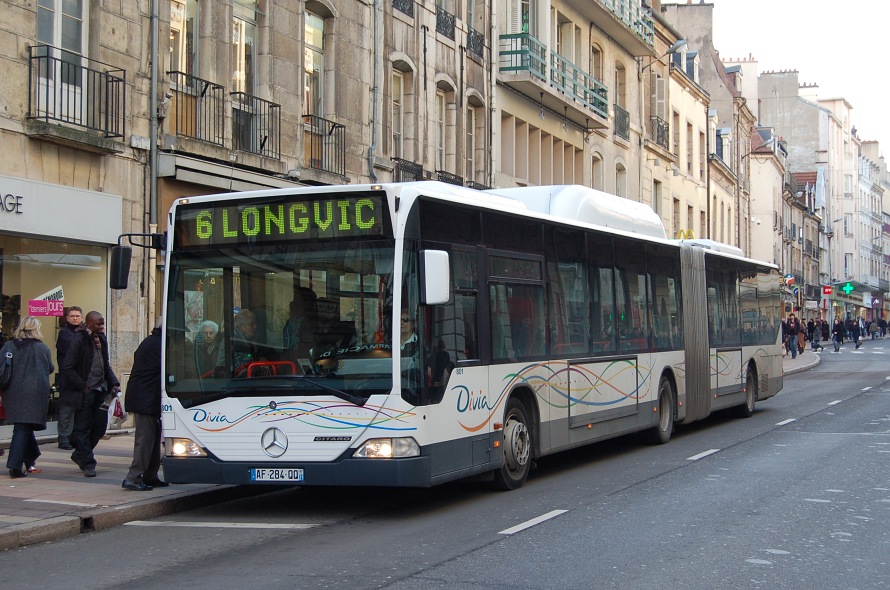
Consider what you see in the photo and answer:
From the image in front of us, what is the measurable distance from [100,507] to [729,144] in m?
54.8

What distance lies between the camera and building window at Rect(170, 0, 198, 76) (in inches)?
703

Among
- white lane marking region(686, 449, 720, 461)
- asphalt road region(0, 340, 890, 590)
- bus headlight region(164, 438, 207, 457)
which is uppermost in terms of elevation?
bus headlight region(164, 438, 207, 457)

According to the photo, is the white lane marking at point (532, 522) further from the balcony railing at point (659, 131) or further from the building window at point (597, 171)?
the balcony railing at point (659, 131)

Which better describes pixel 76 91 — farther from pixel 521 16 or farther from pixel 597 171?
pixel 597 171

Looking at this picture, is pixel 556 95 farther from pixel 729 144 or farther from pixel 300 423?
pixel 729 144

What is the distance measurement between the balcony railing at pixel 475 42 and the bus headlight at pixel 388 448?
1964cm

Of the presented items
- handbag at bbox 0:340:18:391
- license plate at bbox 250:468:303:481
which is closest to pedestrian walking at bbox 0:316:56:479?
handbag at bbox 0:340:18:391

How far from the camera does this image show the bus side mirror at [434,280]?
9586 mm

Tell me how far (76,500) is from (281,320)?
259 centimetres

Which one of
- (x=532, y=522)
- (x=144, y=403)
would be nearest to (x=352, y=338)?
(x=532, y=522)

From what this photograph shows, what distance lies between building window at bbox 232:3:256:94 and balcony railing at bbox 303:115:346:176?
1651mm

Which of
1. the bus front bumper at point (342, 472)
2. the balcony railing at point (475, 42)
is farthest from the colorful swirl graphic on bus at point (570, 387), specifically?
the balcony railing at point (475, 42)

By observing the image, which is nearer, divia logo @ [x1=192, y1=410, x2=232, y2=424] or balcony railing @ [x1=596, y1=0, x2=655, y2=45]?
divia logo @ [x1=192, y1=410, x2=232, y2=424]

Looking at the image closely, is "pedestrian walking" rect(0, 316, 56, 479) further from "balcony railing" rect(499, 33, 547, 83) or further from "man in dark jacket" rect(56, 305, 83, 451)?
"balcony railing" rect(499, 33, 547, 83)
